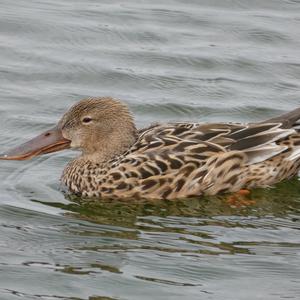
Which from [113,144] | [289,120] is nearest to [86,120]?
[113,144]

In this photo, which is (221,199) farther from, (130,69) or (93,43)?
(93,43)

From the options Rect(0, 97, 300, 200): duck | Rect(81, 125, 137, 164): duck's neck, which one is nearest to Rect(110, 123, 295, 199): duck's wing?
Rect(0, 97, 300, 200): duck

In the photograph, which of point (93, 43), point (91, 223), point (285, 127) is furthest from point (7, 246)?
point (93, 43)

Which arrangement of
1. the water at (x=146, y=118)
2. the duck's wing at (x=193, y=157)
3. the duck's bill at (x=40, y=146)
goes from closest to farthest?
the water at (x=146, y=118) < the duck's wing at (x=193, y=157) < the duck's bill at (x=40, y=146)

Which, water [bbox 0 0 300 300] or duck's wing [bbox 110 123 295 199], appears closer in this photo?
water [bbox 0 0 300 300]

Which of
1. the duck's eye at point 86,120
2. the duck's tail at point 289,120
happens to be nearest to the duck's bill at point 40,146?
the duck's eye at point 86,120

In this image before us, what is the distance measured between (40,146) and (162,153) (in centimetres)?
126

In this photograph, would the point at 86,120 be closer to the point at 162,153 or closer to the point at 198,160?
the point at 162,153

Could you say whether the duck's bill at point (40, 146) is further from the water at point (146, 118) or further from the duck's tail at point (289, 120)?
the duck's tail at point (289, 120)

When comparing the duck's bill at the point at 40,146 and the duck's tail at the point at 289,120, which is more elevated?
the duck's tail at the point at 289,120

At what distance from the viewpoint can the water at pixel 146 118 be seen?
32.2 feet

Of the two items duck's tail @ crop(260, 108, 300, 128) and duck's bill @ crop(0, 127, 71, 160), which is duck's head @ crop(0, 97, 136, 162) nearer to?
duck's bill @ crop(0, 127, 71, 160)

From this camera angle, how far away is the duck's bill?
39.9ft

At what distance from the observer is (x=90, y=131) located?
1231 cm
